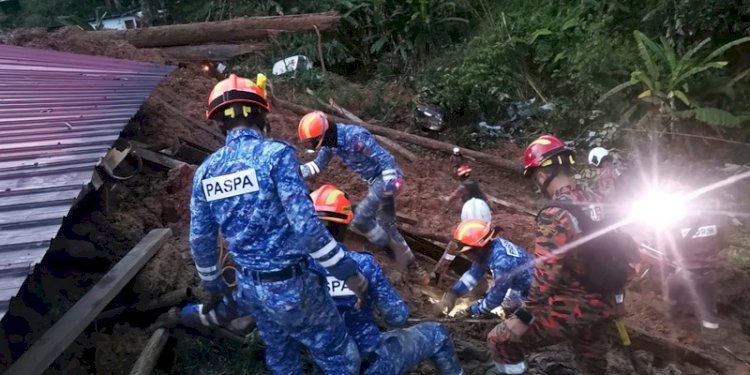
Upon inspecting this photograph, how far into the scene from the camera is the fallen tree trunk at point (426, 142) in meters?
9.70

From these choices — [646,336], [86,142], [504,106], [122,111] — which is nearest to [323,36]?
[504,106]

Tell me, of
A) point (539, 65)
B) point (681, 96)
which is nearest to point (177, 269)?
point (681, 96)

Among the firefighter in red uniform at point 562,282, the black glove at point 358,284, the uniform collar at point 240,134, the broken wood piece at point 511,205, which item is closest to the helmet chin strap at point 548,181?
the firefighter in red uniform at point 562,282

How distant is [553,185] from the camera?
4.27m

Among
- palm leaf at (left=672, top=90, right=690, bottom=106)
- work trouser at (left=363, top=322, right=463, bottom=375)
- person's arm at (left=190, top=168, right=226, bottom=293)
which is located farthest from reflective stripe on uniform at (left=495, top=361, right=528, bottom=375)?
palm leaf at (left=672, top=90, right=690, bottom=106)

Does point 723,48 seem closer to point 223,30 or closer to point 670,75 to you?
point 670,75

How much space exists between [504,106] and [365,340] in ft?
26.5

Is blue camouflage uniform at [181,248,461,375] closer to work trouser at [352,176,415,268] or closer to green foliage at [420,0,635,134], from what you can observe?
work trouser at [352,176,415,268]

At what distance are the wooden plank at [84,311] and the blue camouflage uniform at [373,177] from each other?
2077 mm

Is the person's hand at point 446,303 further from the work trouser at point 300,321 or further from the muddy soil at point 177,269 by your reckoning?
the work trouser at point 300,321

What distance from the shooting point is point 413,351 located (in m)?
4.16

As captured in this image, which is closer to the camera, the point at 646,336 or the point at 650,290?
the point at 646,336

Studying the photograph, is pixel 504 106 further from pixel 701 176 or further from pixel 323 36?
pixel 323 36

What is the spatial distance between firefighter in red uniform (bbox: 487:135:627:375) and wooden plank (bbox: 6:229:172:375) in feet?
9.47
